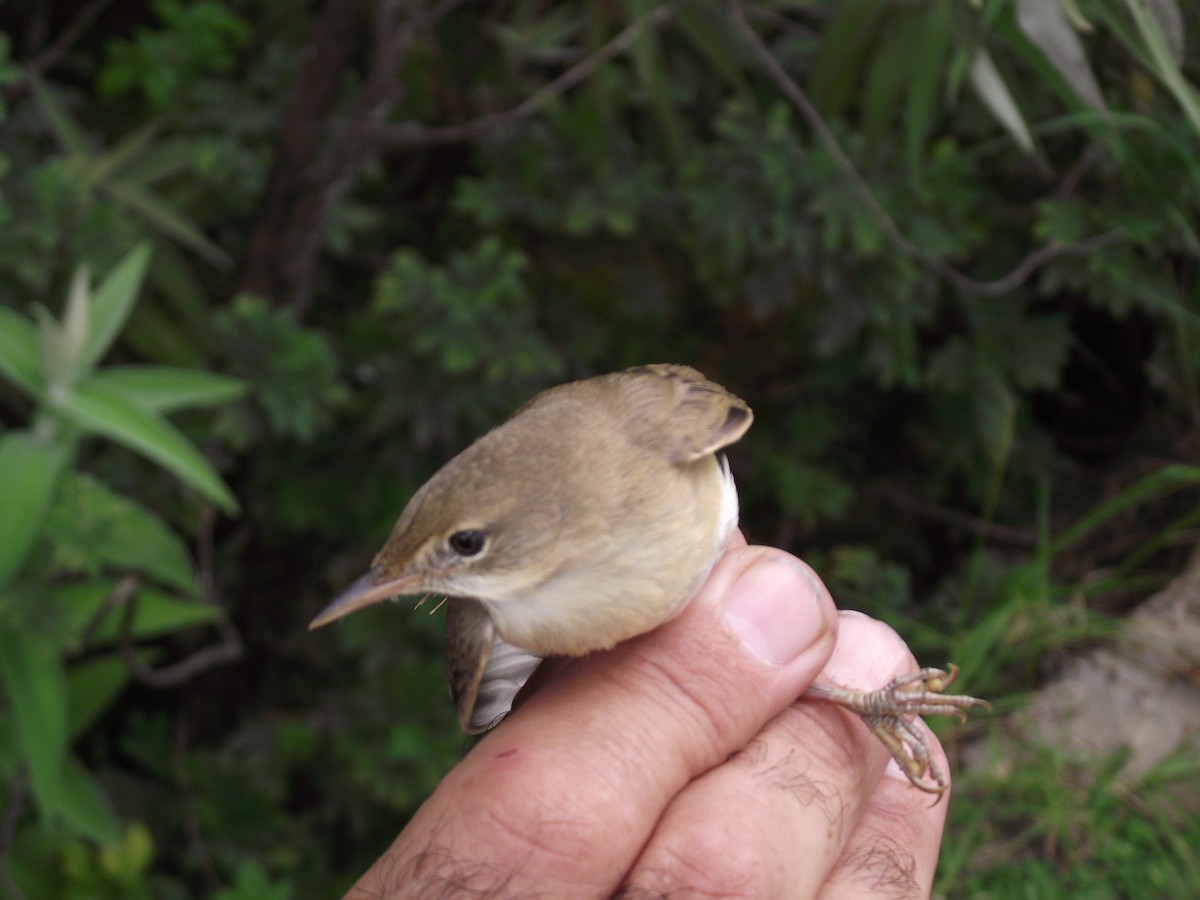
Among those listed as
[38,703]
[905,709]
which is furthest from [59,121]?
[905,709]

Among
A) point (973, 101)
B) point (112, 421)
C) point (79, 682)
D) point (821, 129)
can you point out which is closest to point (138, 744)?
point (79, 682)

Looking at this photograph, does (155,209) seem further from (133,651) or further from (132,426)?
(133,651)

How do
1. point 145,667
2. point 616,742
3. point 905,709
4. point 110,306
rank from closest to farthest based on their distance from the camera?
point 616,742 < point 905,709 < point 110,306 < point 145,667

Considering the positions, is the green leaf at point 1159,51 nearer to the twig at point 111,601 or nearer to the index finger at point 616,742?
the index finger at point 616,742

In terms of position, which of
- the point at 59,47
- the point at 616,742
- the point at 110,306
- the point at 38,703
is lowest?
the point at 38,703

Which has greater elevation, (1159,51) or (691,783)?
(1159,51)

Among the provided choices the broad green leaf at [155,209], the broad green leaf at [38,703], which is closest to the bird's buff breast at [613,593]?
the broad green leaf at [38,703]
